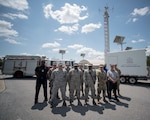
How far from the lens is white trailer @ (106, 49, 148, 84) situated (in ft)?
42.7

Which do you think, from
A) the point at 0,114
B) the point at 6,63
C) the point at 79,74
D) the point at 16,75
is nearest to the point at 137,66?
the point at 79,74

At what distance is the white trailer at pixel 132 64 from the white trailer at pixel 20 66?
12669 mm

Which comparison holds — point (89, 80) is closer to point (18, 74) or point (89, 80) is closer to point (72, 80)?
point (72, 80)

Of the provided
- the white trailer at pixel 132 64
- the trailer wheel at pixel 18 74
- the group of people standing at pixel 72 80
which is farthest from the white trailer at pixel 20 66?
the group of people standing at pixel 72 80

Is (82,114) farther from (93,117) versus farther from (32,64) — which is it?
(32,64)

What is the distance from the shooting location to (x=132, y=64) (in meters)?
13.6

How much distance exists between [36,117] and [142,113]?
13.0ft

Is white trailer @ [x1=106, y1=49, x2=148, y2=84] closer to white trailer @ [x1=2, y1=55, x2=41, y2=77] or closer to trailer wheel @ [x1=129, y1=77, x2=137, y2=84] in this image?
trailer wheel @ [x1=129, y1=77, x2=137, y2=84]

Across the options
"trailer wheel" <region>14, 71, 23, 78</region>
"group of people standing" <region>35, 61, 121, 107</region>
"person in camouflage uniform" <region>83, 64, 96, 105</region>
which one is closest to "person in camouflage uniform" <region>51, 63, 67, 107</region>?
"group of people standing" <region>35, 61, 121, 107</region>

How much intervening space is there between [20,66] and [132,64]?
54.1 ft

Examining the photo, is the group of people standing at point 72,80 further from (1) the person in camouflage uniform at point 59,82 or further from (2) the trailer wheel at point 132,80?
(2) the trailer wheel at point 132,80

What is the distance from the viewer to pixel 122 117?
14.4 feet

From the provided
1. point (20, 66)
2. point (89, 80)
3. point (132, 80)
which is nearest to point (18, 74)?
point (20, 66)

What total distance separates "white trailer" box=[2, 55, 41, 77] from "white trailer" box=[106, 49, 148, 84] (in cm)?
1267
